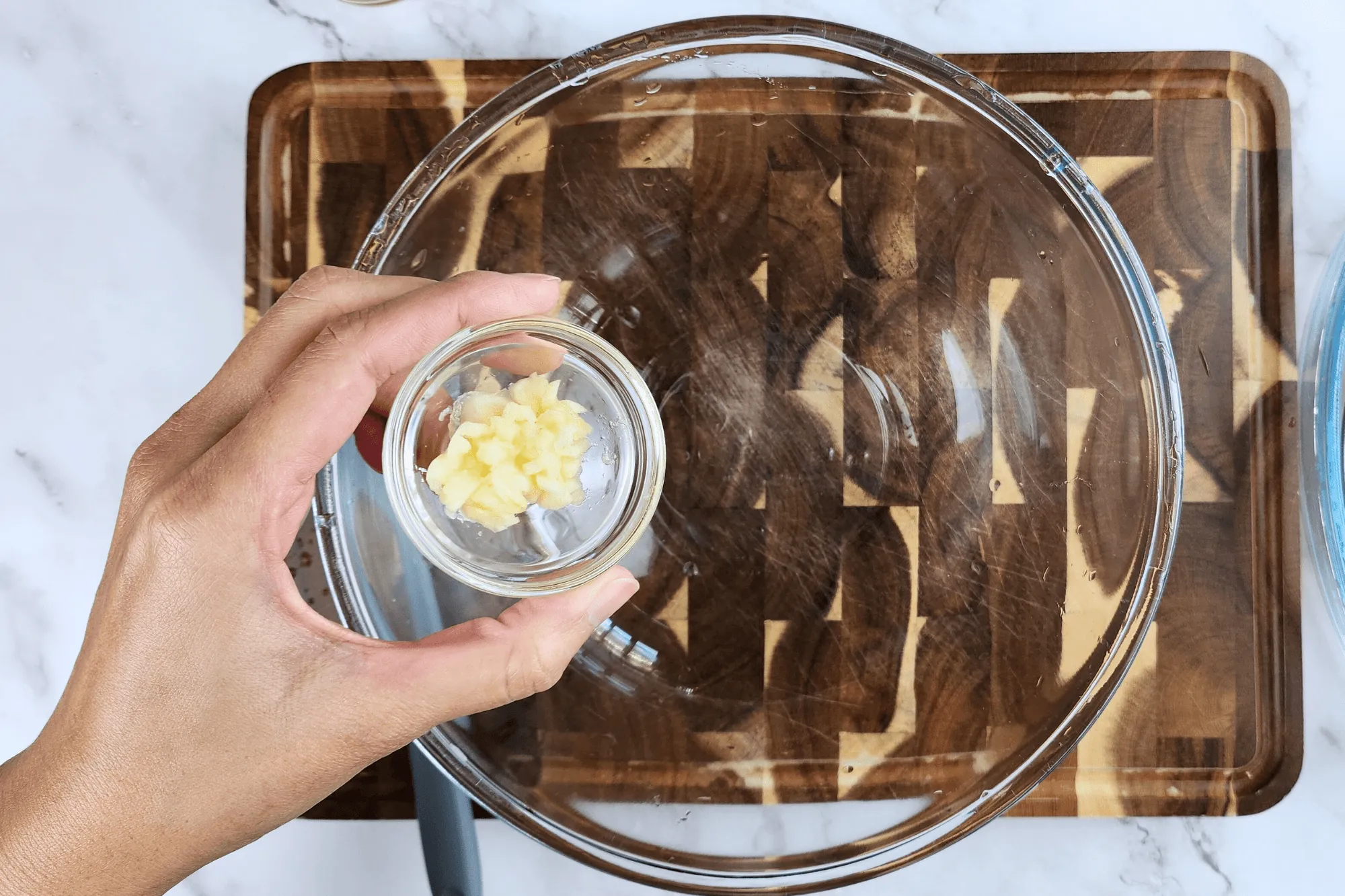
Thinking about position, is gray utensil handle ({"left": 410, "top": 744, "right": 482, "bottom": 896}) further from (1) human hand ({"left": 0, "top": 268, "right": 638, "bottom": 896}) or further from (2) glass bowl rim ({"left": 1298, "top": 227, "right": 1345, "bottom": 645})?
(2) glass bowl rim ({"left": 1298, "top": 227, "right": 1345, "bottom": 645})

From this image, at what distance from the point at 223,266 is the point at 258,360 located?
238mm

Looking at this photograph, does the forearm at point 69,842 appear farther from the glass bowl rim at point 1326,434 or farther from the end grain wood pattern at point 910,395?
the glass bowl rim at point 1326,434

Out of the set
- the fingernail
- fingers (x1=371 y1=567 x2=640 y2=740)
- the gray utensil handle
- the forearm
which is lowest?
the gray utensil handle

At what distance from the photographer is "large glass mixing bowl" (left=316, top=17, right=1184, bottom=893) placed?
2.04ft

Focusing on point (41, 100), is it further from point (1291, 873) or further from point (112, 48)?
point (1291, 873)

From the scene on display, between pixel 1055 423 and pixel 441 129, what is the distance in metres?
0.50

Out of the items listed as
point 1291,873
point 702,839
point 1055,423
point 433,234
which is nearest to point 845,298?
point 1055,423

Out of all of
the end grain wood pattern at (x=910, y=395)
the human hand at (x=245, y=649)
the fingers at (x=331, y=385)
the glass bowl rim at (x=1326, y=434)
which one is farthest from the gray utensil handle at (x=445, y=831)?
the glass bowl rim at (x=1326, y=434)

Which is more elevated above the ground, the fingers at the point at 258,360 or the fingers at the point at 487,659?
the fingers at the point at 258,360

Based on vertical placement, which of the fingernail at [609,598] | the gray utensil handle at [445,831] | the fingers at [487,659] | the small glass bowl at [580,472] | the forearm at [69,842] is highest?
the small glass bowl at [580,472]

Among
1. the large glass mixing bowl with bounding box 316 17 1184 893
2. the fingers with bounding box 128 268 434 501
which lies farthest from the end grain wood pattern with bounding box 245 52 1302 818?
the fingers with bounding box 128 268 434 501

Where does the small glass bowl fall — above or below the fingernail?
above

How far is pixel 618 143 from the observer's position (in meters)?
0.63

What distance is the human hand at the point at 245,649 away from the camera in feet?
1.62
